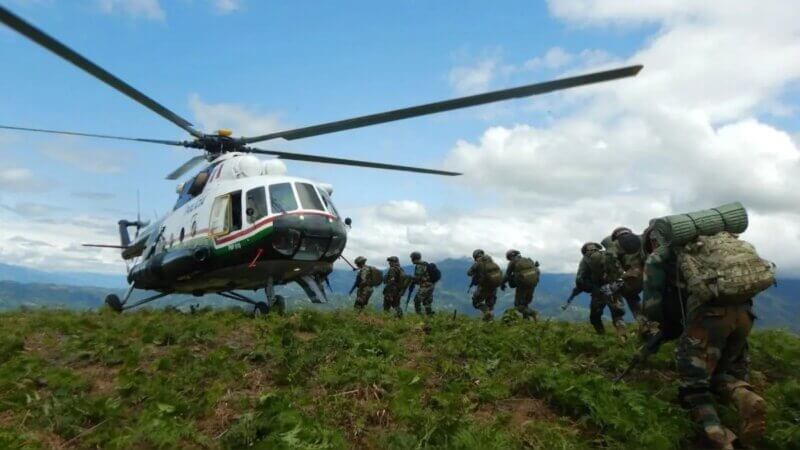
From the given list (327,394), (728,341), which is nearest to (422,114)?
(327,394)

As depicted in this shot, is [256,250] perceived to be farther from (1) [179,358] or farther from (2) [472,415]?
(2) [472,415]

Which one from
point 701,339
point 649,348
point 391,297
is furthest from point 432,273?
point 701,339

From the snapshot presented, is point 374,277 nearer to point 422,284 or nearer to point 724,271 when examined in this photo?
point 422,284

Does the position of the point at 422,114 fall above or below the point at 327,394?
above

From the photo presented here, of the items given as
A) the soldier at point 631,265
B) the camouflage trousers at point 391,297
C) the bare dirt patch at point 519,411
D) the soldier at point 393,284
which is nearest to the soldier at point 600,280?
the soldier at point 631,265

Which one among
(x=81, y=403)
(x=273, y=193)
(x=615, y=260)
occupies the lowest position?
(x=81, y=403)

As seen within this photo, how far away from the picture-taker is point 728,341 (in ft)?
18.7

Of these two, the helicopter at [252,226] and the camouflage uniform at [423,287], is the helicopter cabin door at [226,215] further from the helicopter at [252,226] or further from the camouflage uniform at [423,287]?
the camouflage uniform at [423,287]

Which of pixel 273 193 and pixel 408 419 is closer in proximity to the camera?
pixel 408 419

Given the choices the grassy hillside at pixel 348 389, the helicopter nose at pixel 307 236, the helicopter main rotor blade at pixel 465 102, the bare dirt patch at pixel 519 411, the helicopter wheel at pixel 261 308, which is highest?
the helicopter main rotor blade at pixel 465 102

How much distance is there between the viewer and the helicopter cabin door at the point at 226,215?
42.4 ft

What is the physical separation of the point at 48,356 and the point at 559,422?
7632mm

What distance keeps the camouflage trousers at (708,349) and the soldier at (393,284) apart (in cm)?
1178

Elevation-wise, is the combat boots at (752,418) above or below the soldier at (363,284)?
below
